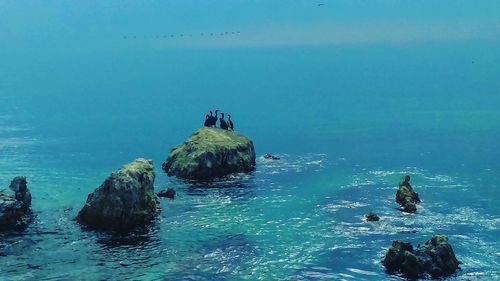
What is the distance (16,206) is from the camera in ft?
268

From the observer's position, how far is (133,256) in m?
71.6

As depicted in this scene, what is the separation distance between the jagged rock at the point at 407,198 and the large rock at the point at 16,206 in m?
51.7

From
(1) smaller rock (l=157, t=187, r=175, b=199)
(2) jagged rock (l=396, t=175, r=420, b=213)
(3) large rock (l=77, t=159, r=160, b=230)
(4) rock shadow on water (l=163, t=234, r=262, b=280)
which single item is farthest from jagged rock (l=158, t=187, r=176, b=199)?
(2) jagged rock (l=396, t=175, r=420, b=213)

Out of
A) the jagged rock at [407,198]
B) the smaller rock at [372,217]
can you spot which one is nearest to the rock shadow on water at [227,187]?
the smaller rock at [372,217]

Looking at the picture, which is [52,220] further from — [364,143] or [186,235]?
[364,143]

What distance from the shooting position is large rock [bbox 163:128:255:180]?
105125 millimetres

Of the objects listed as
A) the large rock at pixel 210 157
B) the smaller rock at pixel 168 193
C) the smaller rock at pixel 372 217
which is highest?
the large rock at pixel 210 157

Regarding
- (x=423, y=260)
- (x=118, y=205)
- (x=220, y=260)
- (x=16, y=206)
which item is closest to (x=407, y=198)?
(x=423, y=260)

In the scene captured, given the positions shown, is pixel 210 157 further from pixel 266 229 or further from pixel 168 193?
pixel 266 229

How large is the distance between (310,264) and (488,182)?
48648 mm

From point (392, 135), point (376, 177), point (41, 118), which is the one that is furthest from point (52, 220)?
point (41, 118)

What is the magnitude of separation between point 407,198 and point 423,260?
2304 centimetres

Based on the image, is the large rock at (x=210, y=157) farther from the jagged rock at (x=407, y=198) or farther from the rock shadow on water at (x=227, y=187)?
the jagged rock at (x=407, y=198)

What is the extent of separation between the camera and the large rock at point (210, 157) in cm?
10512
